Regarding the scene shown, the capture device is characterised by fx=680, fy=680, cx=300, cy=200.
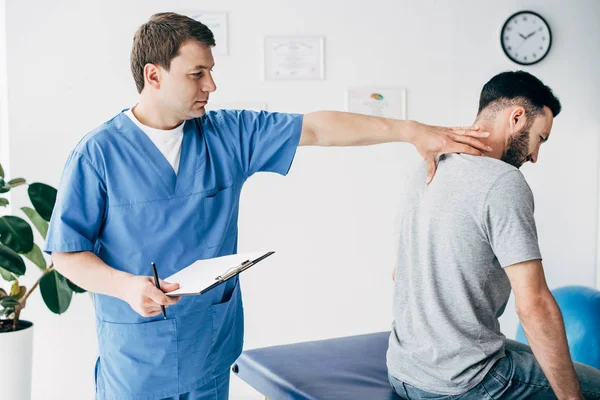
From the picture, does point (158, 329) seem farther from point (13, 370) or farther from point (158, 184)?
point (13, 370)

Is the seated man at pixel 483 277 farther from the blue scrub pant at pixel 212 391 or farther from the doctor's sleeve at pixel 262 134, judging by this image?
the blue scrub pant at pixel 212 391

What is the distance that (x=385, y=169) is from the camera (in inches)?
130

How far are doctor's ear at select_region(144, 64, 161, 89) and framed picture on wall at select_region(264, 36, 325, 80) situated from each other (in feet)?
5.12

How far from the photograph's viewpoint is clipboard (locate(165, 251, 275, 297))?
1325 millimetres

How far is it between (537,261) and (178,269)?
2.72ft

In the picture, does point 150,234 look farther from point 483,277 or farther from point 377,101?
point 377,101

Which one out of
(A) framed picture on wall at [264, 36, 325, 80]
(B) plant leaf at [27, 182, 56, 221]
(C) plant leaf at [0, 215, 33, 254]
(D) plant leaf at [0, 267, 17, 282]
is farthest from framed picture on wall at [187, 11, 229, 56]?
(D) plant leaf at [0, 267, 17, 282]

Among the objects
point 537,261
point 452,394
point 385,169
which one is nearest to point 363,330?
point 385,169

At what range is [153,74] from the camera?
1605 millimetres

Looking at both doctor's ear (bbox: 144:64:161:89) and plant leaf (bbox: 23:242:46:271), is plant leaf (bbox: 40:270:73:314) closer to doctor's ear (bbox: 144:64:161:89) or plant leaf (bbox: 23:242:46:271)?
plant leaf (bbox: 23:242:46:271)

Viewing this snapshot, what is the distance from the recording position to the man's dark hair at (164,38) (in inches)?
62.4

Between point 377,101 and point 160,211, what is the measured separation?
6.09 feet

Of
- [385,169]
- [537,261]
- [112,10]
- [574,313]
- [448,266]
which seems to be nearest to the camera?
[537,261]

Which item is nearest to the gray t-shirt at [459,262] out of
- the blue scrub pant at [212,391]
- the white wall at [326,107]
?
the blue scrub pant at [212,391]
